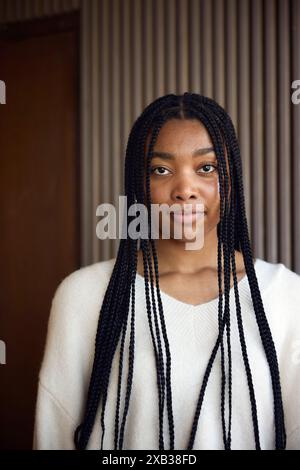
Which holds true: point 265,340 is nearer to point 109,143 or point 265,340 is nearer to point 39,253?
point 109,143

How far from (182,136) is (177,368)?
Result: 0.54 m

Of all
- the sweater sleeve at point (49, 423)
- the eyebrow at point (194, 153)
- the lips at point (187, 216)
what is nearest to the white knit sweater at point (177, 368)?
the sweater sleeve at point (49, 423)

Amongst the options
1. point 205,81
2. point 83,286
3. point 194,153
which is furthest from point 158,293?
point 205,81

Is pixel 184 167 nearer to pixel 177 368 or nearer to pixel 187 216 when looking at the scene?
pixel 187 216

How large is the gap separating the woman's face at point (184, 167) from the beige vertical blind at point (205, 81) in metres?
0.57

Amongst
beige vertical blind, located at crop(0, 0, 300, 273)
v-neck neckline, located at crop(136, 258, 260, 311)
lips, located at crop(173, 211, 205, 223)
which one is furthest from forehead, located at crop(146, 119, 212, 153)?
beige vertical blind, located at crop(0, 0, 300, 273)

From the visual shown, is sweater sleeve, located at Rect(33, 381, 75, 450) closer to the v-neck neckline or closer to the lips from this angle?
the v-neck neckline

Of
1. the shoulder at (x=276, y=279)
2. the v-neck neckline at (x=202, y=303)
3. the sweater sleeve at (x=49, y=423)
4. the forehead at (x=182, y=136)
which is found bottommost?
the sweater sleeve at (x=49, y=423)

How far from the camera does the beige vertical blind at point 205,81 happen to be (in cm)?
179

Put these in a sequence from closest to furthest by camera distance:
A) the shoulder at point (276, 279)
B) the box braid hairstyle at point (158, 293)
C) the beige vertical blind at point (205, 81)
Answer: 1. the box braid hairstyle at point (158, 293)
2. the shoulder at point (276, 279)
3. the beige vertical blind at point (205, 81)

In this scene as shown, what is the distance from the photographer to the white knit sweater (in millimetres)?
1244

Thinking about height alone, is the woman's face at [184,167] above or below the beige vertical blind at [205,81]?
below

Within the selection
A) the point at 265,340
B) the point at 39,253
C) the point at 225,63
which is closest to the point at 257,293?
the point at 265,340

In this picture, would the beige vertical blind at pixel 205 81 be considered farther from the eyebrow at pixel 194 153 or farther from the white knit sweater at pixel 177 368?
the eyebrow at pixel 194 153
